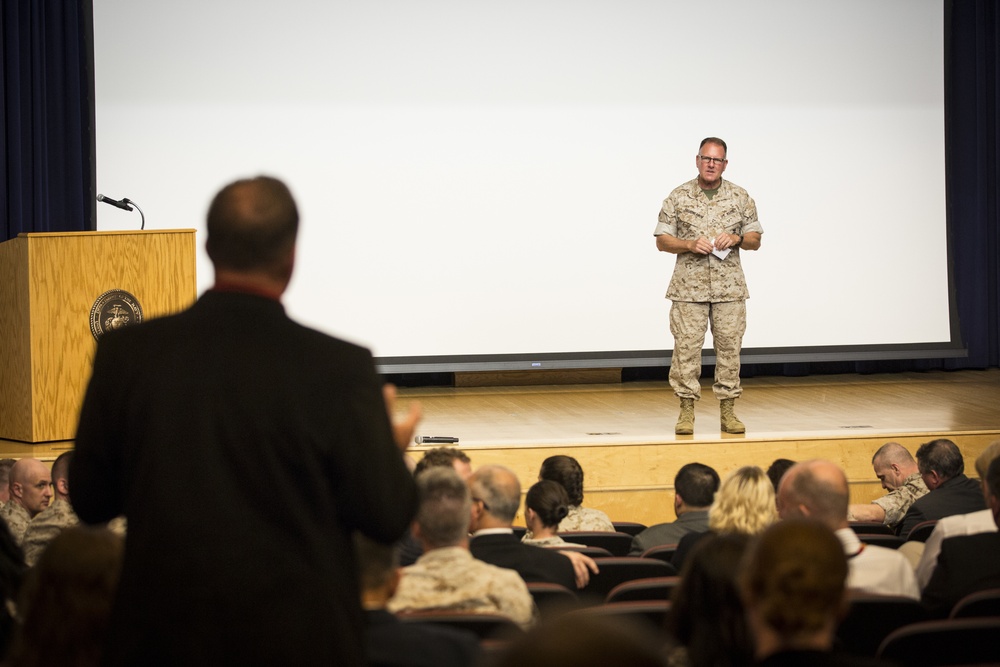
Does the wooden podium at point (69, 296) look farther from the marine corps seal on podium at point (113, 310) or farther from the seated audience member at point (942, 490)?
the seated audience member at point (942, 490)

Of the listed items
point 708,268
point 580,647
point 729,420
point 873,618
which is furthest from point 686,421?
point 580,647

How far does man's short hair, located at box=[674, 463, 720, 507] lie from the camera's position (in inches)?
154

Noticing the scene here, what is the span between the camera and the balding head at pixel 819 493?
2.96 m

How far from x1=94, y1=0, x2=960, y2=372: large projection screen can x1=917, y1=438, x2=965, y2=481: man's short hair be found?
4.38 meters

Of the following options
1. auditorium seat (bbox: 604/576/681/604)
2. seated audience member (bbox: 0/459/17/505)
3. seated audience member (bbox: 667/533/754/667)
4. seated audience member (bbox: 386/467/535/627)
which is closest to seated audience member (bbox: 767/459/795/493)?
auditorium seat (bbox: 604/576/681/604)

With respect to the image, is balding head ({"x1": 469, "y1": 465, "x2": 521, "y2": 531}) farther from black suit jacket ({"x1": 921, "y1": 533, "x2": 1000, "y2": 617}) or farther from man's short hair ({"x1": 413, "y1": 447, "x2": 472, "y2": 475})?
black suit jacket ({"x1": 921, "y1": 533, "x2": 1000, "y2": 617})

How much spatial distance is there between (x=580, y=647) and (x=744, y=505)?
7.67ft

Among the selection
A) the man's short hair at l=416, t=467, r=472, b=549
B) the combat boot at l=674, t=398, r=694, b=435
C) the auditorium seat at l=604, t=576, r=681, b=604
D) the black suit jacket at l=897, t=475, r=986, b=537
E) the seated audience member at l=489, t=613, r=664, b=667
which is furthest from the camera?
the combat boot at l=674, t=398, r=694, b=435

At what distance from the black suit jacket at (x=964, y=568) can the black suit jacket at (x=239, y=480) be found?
1.74 meters

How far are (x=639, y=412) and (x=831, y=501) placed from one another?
14.3 feet

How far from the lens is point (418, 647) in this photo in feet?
5.83

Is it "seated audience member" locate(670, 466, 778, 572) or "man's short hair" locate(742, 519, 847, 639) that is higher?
"man's short hair" locate(742, 519, 847, 639)

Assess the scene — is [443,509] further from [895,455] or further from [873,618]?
[895,455]

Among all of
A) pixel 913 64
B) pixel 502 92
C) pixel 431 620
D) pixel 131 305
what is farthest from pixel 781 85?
pixel 431 620
